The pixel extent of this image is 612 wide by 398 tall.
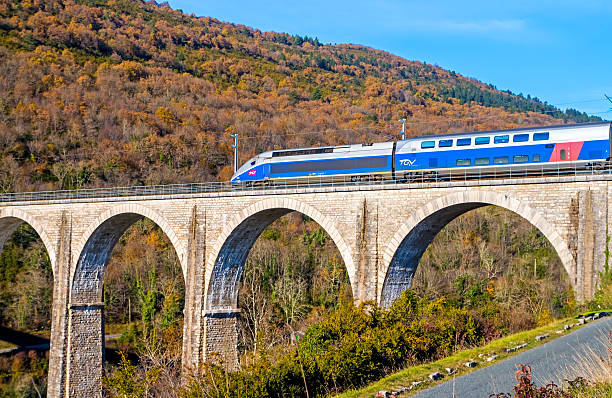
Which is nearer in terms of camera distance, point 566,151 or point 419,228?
point 566,151

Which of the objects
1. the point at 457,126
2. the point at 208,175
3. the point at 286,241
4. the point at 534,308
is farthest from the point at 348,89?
the point at 534,308

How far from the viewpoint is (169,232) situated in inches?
1307

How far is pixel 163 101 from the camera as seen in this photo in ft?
295

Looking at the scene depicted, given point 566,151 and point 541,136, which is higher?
point 541,136

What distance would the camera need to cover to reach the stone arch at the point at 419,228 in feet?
73.9

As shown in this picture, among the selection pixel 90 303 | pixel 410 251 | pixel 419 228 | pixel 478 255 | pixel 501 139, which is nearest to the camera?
pixel 501 139

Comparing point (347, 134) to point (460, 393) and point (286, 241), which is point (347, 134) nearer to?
point (286, 241)

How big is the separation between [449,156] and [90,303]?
24.0 meters

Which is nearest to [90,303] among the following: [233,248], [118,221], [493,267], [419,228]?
[118,221]

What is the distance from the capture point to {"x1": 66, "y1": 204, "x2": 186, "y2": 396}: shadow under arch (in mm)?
36125

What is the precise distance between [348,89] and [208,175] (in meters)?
52.0

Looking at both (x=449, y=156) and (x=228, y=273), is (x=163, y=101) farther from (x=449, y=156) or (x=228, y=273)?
(x=449, y=156)

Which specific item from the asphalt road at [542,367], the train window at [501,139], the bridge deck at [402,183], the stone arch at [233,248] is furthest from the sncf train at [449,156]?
the asphalt road at [542,367]

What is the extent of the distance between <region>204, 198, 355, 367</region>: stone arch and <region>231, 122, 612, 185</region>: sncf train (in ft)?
9.62
